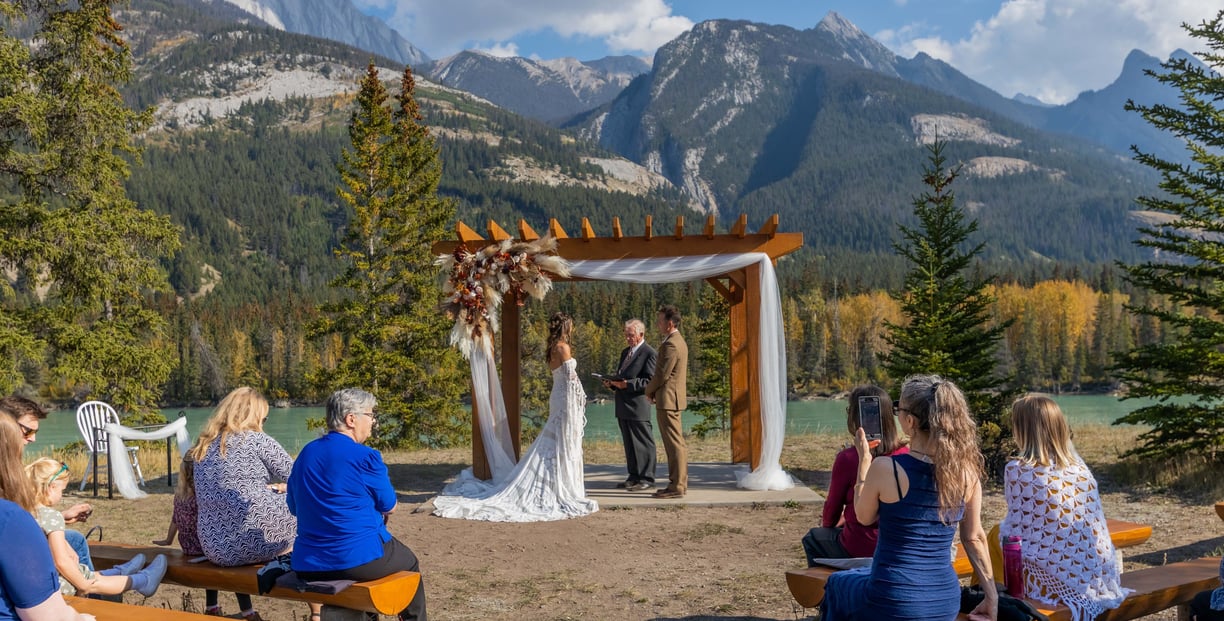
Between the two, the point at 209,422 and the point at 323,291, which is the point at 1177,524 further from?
the point at 323,291

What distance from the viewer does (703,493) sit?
9492mm

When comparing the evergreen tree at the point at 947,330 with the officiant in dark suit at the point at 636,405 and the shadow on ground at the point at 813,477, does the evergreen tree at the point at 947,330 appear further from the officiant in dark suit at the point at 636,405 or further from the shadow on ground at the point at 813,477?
the officiant in dark suit at the point at 636,405

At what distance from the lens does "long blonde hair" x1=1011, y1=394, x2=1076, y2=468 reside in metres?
3.97

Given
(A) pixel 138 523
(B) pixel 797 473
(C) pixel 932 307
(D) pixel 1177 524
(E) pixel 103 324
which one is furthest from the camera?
(E) pixel 103 324

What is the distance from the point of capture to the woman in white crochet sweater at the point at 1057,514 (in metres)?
4.00

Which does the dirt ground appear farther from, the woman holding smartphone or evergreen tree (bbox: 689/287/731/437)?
evergreen tree (bbox: 689/287/731/437)

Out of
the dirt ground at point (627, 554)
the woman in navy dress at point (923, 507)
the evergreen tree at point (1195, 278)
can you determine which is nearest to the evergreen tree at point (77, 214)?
the dirt ground at point (627, 554)

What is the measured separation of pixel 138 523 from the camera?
8.75 metres

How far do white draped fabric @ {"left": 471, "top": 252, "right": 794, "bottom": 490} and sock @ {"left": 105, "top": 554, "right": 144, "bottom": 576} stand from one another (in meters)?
5.23

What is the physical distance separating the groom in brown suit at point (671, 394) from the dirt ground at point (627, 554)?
391mm

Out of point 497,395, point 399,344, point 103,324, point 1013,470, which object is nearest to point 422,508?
point 497,395

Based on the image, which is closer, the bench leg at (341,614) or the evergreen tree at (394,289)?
the bench leg at (341,614)

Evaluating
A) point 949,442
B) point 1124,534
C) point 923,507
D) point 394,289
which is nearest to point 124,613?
point 923,507

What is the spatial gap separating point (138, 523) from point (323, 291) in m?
98.9
